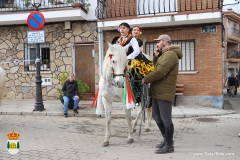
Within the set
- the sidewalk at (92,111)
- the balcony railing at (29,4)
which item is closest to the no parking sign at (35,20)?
the balcony railing at (29,4)

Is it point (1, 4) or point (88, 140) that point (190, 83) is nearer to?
point (88, 140)

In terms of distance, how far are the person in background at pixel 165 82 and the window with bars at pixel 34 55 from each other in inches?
348

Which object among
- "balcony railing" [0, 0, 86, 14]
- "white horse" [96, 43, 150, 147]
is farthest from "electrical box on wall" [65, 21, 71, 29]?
"white horse" [96, 43, 150, 147]

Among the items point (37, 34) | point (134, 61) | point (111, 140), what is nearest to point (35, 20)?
point (37, 34)

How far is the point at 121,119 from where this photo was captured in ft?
28.0

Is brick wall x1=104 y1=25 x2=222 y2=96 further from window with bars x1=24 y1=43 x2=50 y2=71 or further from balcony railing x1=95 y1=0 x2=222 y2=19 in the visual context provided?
window with bars x1=24 y1=43 x2=50 y2=71

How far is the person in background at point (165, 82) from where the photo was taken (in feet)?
14.9

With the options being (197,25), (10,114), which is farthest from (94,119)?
(197,25)

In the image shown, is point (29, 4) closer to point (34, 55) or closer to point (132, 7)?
point (34, 55)

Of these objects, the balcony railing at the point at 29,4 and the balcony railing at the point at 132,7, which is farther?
the balcony railing at the point at 29,4

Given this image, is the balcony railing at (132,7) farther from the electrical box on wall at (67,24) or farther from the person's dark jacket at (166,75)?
the person's dark jacket at (166,75)

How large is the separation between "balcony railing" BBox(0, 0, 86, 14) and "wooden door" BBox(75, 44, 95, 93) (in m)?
1.92

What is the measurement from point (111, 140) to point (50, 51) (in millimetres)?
7825

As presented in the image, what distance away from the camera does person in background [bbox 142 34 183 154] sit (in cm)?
455
